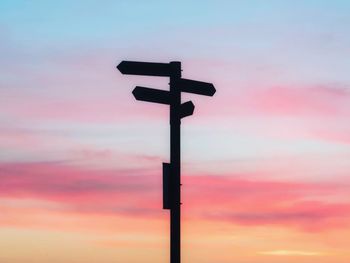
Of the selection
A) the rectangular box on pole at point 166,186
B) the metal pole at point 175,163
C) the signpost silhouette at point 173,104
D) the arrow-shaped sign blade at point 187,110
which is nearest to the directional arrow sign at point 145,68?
the signpost silhouette at point 173,104

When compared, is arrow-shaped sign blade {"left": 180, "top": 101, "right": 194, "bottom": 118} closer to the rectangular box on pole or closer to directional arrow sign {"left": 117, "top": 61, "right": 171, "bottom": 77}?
directional arrow sign {"left": 117, "top": 61, "right": 171, "bottom": 77}

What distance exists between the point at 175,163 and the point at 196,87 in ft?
4.90

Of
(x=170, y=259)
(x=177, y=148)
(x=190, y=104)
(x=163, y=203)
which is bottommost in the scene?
(x=170, y=259)

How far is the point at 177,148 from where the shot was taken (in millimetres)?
11109

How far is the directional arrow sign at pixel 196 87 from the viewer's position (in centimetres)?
1161

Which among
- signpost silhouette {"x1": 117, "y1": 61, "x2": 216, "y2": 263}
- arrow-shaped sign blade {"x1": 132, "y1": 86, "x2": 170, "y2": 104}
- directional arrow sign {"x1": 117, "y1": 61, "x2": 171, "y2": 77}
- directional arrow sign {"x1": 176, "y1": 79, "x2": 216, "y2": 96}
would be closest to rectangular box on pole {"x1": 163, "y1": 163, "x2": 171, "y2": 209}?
signpost silhouette {"x1": 117, "y1": 61, "x2": 216, "y2": 263}

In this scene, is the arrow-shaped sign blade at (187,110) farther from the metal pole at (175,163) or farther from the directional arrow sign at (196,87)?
the directional arrow sign at (196,87)

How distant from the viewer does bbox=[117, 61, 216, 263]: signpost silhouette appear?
10.8 meters

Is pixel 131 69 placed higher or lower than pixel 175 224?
higher

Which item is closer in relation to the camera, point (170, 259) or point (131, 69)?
point (170, 259)

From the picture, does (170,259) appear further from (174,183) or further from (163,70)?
(163,70)

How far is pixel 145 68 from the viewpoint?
11594 millimetres

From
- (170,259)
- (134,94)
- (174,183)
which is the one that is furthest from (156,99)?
(170,259)

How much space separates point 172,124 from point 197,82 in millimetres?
987
